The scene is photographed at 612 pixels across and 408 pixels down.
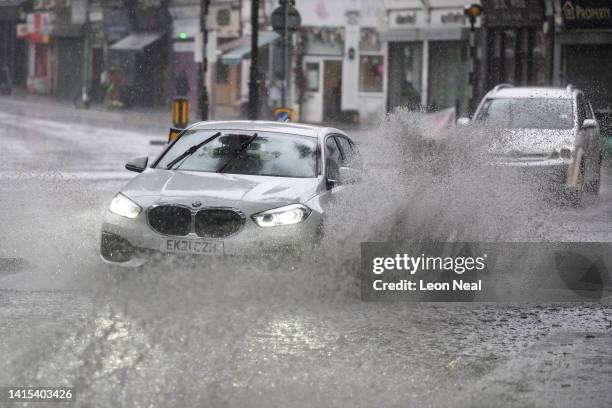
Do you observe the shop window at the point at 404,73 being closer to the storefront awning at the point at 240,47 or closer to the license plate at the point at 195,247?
the storefront awning at the point at 240,47

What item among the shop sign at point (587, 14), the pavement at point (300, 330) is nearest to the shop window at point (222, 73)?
the shop sign at point (587, 14)

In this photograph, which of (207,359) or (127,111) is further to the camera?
(127,111)

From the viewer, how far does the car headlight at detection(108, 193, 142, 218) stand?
9.80 meters

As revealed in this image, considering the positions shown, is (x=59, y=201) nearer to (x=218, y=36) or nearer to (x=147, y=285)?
(x=147, y=285)

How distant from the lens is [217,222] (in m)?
9.55

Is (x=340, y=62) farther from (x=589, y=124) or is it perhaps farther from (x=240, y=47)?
(x=589, y=124)

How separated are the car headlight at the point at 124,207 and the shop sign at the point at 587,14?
28.5 meters

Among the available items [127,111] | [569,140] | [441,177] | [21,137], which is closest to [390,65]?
[127,111]

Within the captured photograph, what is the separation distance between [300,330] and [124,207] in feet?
7.89

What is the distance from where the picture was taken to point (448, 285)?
401 inches

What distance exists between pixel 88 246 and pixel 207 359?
17.4ft

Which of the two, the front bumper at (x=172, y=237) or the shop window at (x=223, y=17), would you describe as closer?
the front bumper at (x=172, y=237)

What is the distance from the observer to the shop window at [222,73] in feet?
173

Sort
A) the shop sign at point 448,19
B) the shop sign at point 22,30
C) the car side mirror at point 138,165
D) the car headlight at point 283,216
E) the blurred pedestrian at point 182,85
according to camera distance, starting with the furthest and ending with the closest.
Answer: the shop sign at point 22,30 → the blurred pedestrian at point 182,85 → the shop sign at point 448,19 → the car side mirror at point 138,165 → the car headlight at point 283,216
